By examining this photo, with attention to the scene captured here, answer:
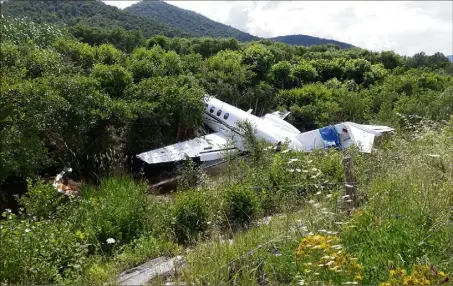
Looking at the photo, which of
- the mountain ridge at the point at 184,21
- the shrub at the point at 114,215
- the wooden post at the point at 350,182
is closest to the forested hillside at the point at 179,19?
the mountain ridge at the point at 184,21

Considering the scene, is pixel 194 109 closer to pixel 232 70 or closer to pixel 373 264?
pixel 232 70

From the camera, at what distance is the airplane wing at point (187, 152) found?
1371 cm

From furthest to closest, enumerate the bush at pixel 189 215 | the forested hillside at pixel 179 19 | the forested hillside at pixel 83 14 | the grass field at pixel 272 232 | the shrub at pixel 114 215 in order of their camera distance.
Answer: the forested hillside at pixel 179 19 → the forested hillside at pixel 83 14 → the bush at pixel 189 215 → the shrub at pixel 114 215 → the grass field at pixel 272 232

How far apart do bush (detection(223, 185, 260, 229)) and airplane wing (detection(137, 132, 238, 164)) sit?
762cm

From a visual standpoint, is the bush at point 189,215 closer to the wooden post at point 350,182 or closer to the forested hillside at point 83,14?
the wooden post at point 350,182

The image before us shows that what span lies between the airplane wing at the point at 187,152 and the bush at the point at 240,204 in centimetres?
762

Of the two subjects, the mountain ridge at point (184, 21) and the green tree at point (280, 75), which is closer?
the green tree at point (280, 75)

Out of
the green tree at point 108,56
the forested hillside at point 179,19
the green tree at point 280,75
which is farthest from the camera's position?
the forested hillside at point 179,19

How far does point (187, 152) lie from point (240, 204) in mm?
9437

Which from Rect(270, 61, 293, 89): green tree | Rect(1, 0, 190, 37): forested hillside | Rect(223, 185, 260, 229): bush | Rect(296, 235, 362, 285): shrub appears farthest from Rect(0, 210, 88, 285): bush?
Rect(1, 0, 190, 37): forested hillside

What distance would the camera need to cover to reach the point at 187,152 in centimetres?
1462

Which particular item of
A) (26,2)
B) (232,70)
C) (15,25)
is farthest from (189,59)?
(26,2)

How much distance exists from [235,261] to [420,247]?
4.01 ft

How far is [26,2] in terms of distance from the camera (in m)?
71.2
